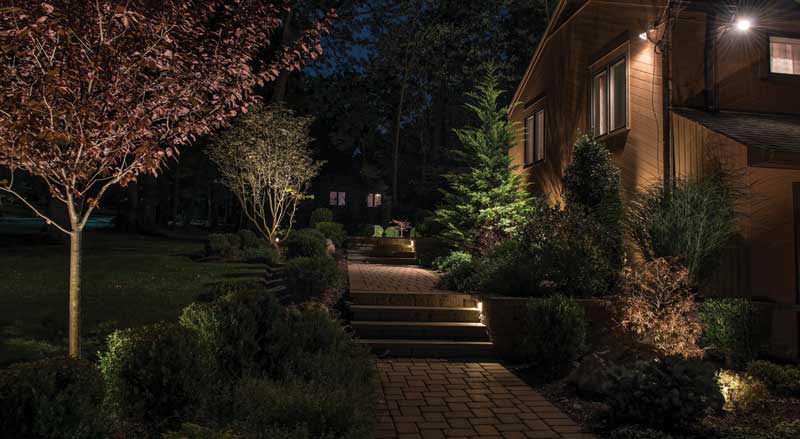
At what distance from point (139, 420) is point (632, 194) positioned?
957 cm

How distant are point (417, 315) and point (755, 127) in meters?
6.59

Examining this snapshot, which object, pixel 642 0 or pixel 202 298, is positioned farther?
pixel 642 0

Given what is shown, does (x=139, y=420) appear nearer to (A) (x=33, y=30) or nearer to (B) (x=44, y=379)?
(B) (x=44, y=379)

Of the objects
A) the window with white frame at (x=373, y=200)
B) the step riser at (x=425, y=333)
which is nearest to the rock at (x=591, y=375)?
the step riser at (x=425, y=333)

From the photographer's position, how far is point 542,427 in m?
5.01

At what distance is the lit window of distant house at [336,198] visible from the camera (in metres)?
34.8

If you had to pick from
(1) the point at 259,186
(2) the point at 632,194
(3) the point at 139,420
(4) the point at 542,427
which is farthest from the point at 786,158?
(1) the point at 259,186

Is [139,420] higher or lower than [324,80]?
lower

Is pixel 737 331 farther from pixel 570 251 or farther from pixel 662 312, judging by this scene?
pixel 570 251

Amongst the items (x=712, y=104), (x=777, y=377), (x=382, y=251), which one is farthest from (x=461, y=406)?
(x=382, y=251)

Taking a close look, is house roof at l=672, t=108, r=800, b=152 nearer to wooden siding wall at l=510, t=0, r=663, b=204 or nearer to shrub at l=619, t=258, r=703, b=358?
wooden siding wall at l=510, t=0, r=663, b=204

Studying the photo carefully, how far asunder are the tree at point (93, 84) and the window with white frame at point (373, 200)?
97.2 ft

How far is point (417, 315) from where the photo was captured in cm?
856

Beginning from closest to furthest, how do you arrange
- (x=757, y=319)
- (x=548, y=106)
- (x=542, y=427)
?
(x=542, y=427)
(x=757, y=319)
(x=548, y=106)
